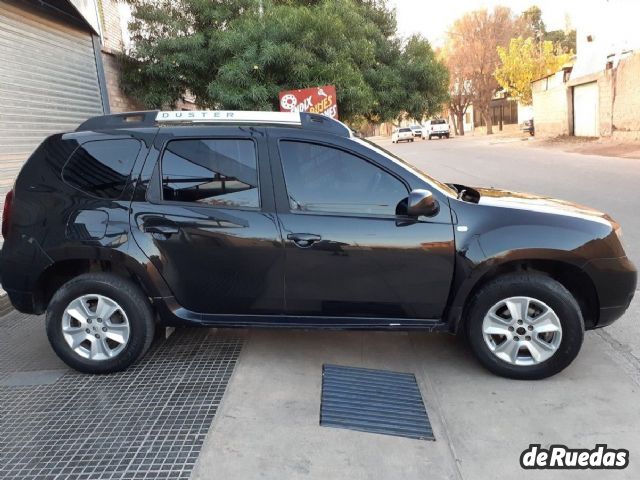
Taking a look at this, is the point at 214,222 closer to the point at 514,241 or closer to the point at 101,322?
the point at 101,322

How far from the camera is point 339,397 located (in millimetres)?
3330

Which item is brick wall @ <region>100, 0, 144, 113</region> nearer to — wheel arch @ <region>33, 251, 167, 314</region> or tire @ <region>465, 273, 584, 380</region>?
wheel arch @ <region>33, 251, 167, 314</region>

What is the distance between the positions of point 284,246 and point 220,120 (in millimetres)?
1038

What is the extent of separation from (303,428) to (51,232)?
220cm

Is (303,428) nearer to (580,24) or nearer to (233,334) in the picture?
(233,334)

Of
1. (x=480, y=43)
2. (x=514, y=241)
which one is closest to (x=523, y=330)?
(x=514, y=241)

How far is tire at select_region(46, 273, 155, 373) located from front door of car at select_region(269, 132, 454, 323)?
3.52 ft

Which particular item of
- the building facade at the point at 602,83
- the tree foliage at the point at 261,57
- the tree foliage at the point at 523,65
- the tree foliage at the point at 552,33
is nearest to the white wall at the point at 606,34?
the building facade at the point at 602,83

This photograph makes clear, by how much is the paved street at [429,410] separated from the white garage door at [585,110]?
24.6 m

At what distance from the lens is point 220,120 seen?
12.1 ft

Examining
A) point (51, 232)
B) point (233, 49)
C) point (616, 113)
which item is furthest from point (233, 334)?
point (616, 113)

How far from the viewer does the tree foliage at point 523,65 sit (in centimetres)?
3838

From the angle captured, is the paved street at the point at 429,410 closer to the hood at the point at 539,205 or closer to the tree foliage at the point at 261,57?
the hood at the point at 539,205

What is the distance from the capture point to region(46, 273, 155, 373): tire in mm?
3564
